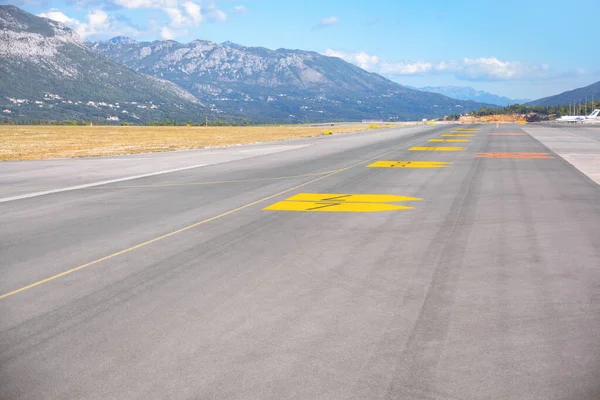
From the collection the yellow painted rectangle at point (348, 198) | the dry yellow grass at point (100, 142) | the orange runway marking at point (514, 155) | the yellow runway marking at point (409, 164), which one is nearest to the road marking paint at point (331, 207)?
the yellow painted rectangle at point (348, 198)

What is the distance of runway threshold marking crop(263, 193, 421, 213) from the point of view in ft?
55.5

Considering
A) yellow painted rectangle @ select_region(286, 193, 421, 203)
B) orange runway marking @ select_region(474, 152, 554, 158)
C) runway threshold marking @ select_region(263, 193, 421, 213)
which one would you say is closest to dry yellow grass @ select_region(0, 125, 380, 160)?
orange runway marking @ select_region(474, 152, 554, 158)

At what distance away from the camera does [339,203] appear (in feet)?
58.9

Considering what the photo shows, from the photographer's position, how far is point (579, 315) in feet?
26.0

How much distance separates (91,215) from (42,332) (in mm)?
9346

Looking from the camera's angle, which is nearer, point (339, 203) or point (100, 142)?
point (339, 203)

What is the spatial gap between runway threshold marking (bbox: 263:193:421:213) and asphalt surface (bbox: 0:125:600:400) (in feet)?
0.75

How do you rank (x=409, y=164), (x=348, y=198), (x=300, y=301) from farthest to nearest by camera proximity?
(x=409, y=164), (x=348, y=198), (x=300, y=301)

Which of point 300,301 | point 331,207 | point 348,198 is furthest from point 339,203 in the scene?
point 300,301

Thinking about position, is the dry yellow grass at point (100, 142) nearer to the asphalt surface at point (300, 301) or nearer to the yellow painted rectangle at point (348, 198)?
the yellow painted rectangle at point (348, 198)

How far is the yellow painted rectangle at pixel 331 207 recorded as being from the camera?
16.8 m

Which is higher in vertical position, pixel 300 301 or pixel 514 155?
pixel 300 301

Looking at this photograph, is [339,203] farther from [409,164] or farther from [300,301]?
[409,164]

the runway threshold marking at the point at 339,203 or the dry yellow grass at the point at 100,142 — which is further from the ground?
the dry yellow grass at the point at 100,142
